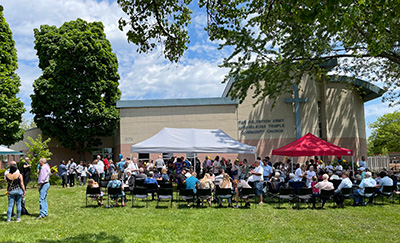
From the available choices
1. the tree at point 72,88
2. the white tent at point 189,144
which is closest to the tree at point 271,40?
the white tent at point 189,144

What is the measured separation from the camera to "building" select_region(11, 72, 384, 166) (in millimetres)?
24375

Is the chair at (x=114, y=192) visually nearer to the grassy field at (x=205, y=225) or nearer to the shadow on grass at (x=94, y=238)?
the grassy field at (x=205, y=225)

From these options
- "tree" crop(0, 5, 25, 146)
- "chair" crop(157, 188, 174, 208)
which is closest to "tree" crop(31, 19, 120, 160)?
"tree" crop(0, 5, 25, 146)

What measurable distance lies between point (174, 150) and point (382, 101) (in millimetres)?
16020

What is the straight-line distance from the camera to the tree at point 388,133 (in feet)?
175

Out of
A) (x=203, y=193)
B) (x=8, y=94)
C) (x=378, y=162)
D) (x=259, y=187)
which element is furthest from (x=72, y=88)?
(x=378, y=162)

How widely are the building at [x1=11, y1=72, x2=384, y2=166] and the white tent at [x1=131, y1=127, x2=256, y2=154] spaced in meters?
8.10

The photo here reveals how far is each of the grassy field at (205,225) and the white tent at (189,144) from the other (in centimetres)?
378

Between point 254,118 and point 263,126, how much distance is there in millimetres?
919

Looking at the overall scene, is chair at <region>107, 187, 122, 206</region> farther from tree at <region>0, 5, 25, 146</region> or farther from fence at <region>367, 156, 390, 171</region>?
fence at <region>367, 156, 390, 171</region>

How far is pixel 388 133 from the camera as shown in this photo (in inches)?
2105

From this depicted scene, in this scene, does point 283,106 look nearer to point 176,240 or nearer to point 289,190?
point 289,190

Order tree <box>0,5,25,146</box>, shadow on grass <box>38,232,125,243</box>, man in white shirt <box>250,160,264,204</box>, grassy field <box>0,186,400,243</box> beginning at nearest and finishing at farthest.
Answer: shadow on grass <box>38,232,125,243</box> → grassy field <box>0,186,400,243</box> → man in white shirt <box>250,160,264,204</box> → tree <box>0,5,25,146</box>

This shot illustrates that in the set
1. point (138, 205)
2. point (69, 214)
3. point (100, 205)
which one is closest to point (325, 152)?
point (138, 205)
